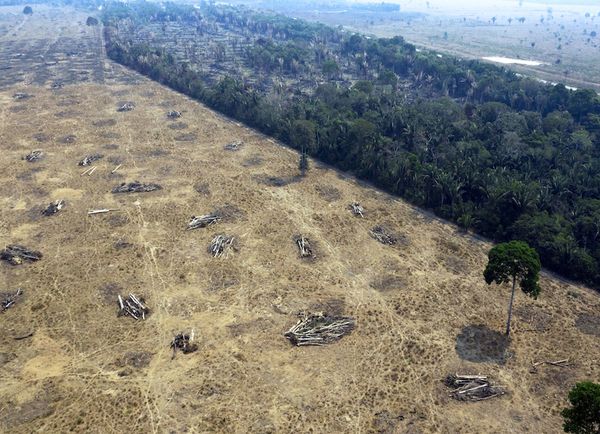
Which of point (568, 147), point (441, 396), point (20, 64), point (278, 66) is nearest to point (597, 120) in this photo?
point (568, 147)

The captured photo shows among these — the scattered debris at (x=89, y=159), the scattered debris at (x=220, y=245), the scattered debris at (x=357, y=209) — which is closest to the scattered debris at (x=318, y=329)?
the scattered debris at (x=220, y=245)

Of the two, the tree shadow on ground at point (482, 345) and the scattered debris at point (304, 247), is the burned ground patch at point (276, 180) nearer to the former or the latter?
the scattered debris at point (304, 247)

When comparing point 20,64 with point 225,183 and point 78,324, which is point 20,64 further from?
point 78,324

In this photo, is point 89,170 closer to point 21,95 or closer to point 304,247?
point 304,247

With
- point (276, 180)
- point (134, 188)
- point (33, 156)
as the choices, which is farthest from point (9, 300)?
point (33, 156)

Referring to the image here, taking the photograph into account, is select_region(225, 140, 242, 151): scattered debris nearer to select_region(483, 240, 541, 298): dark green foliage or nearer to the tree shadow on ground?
select_region(483, 240, 541, 298): dark green foliage
